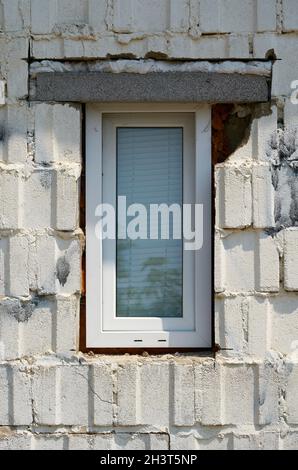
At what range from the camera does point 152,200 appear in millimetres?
4102

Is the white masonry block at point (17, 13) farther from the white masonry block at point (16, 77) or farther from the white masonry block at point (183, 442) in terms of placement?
the white masonry block at point (183, 442)

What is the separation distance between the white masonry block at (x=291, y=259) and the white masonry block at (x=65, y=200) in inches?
41.4

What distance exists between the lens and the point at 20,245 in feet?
13.0

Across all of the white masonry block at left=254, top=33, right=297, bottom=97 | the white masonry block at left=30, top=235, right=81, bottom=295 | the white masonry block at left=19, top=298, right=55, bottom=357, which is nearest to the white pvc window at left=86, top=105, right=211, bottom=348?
the white masonry block at left=30, top=235, right=81, bottom=295

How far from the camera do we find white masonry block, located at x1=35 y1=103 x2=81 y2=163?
3.96 meters

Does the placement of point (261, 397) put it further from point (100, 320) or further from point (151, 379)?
point (100, 320)

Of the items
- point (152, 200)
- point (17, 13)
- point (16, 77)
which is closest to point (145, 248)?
point (152, 200)

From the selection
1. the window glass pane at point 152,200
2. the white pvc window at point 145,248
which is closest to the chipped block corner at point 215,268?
the white pvc window at point 145,248

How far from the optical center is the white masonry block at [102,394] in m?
3.94

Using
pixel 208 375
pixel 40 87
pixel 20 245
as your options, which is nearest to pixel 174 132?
pixel 40 87

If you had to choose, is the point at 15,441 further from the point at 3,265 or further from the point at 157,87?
the point at 157,87

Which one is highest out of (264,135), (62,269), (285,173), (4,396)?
(264,135)

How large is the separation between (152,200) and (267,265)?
0.67m

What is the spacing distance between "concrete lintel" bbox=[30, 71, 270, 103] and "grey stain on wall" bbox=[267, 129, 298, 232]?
0.72 feet
